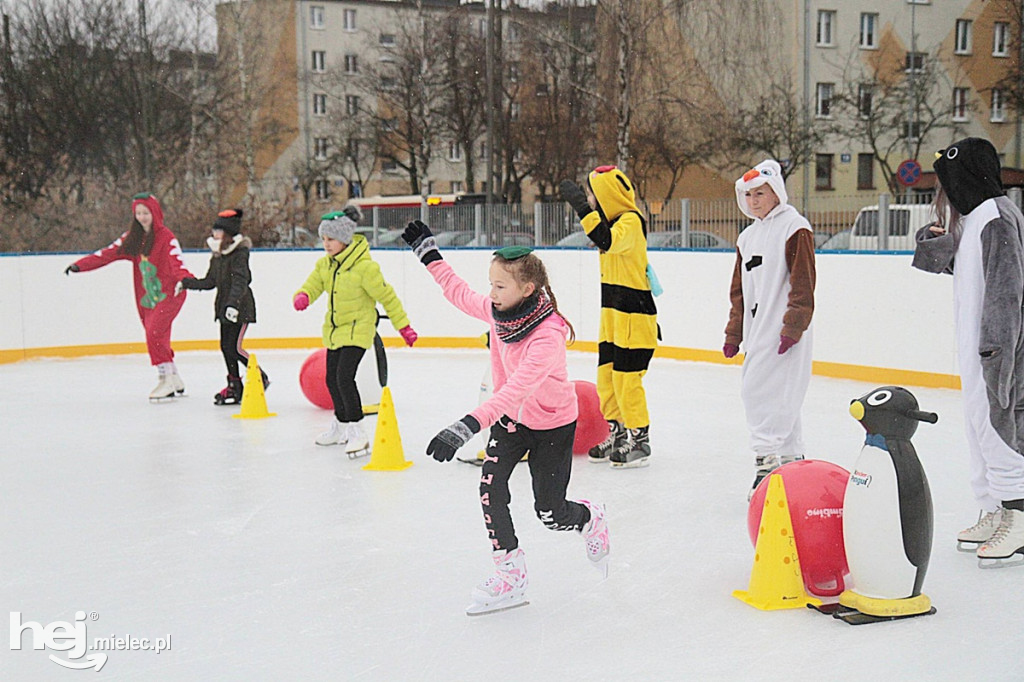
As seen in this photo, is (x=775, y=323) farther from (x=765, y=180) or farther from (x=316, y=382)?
(x=316, y=382)

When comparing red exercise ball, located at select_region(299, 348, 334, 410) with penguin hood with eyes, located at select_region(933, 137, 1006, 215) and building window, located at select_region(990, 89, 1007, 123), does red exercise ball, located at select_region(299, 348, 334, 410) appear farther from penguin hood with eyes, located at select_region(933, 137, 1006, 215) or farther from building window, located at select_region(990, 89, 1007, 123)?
building window, located at select_region(990, 89, 1007, 123)

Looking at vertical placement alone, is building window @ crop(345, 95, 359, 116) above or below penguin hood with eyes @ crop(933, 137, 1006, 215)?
above

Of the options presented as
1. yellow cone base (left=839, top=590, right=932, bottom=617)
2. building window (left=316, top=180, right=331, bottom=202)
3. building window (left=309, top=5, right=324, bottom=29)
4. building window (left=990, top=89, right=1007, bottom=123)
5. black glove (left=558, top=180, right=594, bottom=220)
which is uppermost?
building window (left=309, top=5, right=324, bottom=29)

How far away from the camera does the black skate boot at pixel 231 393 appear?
8828 millimetres

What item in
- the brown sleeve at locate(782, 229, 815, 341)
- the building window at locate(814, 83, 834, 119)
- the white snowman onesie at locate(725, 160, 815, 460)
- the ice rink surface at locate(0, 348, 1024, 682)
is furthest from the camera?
the building window at locate(814, 83, 834, 119)

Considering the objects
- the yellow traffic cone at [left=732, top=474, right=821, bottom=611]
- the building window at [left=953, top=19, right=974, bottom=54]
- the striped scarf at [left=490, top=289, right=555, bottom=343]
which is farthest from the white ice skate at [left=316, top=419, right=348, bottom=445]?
the building window at [left=953, top=19, right=974, bottom=54]

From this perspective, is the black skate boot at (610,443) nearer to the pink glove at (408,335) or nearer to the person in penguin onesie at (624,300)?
the person in penguin onesie at (624,300)

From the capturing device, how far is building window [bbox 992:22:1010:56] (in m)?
20.4

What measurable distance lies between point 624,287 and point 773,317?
48.4 inches

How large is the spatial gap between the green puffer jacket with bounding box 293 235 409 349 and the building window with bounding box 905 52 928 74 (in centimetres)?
1731

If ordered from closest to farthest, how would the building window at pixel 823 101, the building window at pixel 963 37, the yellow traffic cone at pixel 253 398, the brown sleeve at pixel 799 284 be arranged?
1. the brown sleeve at pixel 799 284
2. the yellow traffic cone at pixel 253 398
3. the building window at pixel 823 101
4. the building window at pixel 963 37

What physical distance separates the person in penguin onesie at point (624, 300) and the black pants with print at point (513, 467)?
2.26 meters

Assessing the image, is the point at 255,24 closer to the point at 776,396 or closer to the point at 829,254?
the point at 829,254

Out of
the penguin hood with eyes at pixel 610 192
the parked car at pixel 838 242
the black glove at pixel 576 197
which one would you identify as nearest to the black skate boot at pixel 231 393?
the penguin hood with eyes at pixel 610 192
